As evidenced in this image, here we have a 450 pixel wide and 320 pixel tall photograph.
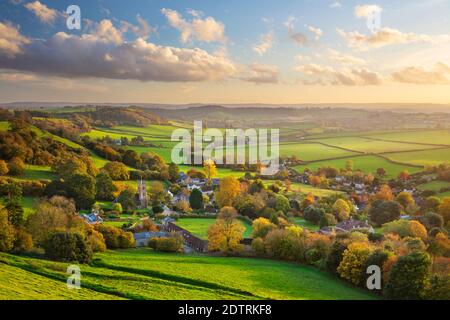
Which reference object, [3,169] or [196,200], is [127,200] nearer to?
[196,200]

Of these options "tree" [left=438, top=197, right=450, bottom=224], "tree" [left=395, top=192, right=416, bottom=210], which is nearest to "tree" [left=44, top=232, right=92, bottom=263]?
"tree" [left=438, top=197, right=450, bottom=224]

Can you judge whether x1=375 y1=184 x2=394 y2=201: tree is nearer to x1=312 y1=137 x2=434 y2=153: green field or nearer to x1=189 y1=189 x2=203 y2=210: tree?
x1=312 y1=137 x2=434 y2=153: green field

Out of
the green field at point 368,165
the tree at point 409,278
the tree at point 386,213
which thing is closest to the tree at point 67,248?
the tree at point 409,278

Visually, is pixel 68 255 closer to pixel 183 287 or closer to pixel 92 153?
pixel 183 287

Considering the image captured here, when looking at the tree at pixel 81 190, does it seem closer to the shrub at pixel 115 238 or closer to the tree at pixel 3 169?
the tree at pixel 3 169

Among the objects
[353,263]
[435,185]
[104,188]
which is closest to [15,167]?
[104,188]
